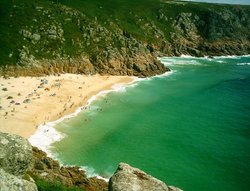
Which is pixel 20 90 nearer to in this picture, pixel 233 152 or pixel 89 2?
pixel 233 152

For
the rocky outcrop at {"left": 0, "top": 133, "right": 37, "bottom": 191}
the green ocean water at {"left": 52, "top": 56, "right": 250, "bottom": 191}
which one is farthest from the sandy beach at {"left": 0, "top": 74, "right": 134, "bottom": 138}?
the rocky outcrop at {"left": 0, "top": 133, "right": 37, "bottom": 191}

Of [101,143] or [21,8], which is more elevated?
[21,8]

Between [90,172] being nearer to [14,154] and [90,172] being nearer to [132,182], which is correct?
[132,182]

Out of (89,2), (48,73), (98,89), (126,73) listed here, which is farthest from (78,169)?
(89,2)

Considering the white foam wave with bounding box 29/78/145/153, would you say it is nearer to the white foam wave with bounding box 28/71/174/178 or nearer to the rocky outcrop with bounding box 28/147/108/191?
the white foam wave with bounding box 28/71/174/178

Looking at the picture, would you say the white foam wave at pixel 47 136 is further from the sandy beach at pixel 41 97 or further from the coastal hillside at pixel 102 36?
the coastal hillside at pixel 102 36

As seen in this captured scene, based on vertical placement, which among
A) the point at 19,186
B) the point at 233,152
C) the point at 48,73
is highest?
the point at 19,186

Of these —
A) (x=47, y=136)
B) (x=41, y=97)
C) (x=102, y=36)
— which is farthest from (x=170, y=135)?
(x=102, y=36)

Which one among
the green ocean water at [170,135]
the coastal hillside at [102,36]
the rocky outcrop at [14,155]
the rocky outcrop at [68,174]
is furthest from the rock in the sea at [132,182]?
the coastal hillside at [102,36]
